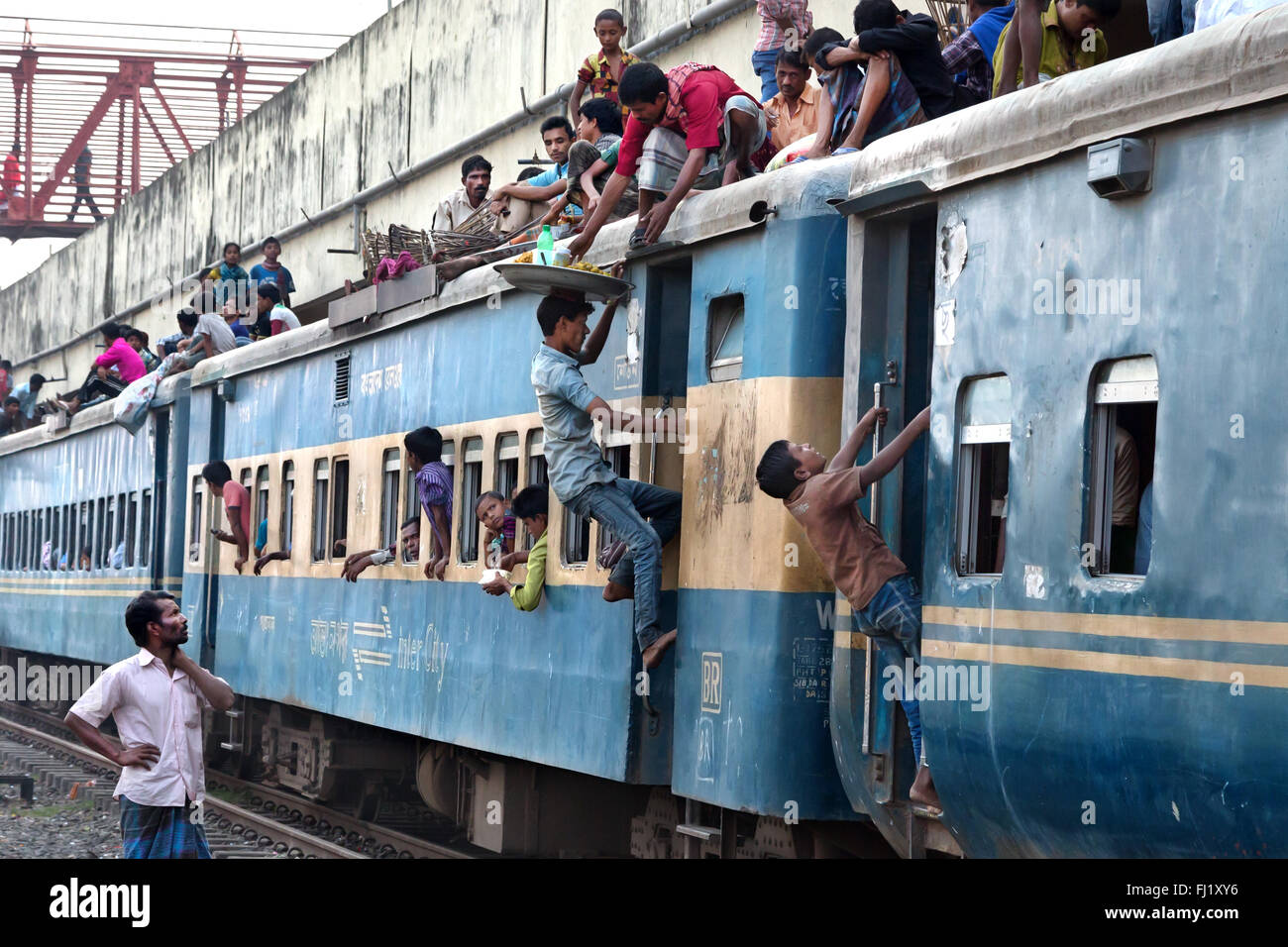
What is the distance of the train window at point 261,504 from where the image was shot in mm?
16266

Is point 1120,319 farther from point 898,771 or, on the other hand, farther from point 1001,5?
point 1001,5

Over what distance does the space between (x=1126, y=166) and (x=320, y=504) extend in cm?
963

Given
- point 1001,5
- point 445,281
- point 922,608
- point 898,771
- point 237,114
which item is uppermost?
point 237,114

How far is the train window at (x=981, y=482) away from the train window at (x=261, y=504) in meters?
10.1

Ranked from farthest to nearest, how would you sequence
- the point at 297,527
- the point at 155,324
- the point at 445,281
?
the point at 155,324
the point at 297,527
the point at 445,281

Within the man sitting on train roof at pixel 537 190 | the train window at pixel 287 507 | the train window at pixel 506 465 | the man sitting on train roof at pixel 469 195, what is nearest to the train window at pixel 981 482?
the train window at pixel 506 465

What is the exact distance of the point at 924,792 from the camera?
7.23 m

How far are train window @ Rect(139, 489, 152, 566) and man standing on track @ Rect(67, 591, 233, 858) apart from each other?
1290cm

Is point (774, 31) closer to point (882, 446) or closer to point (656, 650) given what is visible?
point (656, 650)

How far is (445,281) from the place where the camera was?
39.4 feet

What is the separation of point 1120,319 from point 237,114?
117 feet

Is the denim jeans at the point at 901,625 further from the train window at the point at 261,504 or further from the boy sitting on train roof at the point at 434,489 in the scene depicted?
the train window at the point at 261,504

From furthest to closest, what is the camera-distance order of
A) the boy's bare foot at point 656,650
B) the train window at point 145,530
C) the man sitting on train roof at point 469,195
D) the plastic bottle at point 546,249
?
the train window at point 145,530, the man sitting on train roof at point 469,195, the plastic bottle at point 546,249, the boy's bare foot at point 656,650

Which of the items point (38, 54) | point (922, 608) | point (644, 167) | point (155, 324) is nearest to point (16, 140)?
point (38, 54)
